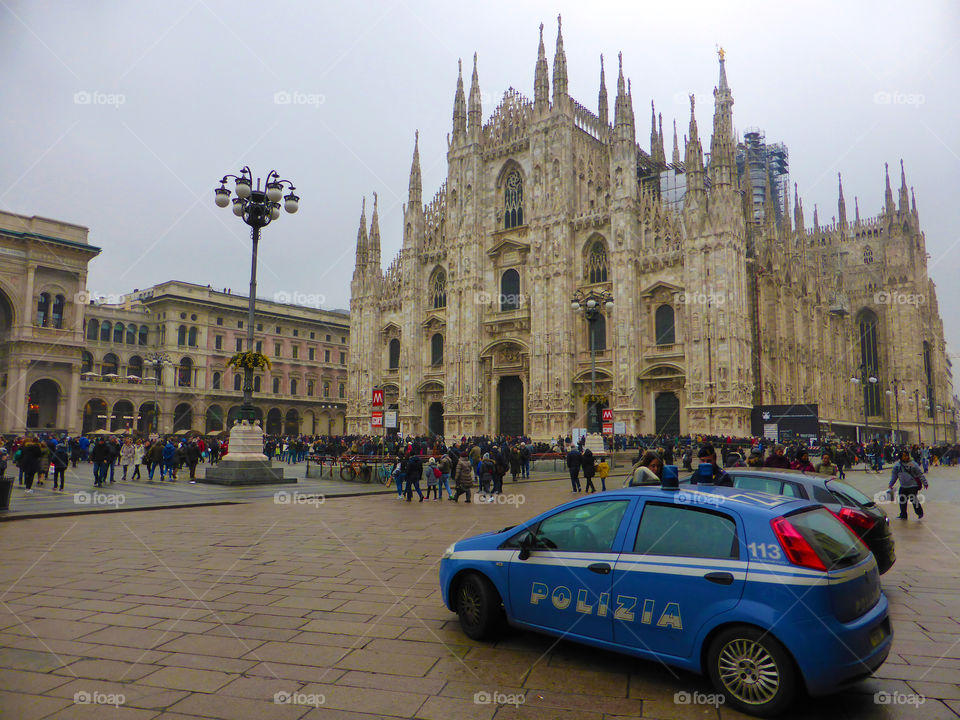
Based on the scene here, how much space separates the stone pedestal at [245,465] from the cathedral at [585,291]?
14656 millimetres

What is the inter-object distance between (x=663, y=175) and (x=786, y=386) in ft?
67.4

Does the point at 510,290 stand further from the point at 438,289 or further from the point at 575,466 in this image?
the point at 575,466

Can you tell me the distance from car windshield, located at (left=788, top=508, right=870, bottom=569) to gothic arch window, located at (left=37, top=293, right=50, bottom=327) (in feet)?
168

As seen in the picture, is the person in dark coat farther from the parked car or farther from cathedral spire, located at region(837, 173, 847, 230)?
cathedral spire, located at region(837, 173, 847, 230)

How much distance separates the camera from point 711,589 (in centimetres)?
369

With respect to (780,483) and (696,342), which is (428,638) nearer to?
(780,483)

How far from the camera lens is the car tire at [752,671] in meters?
3.42

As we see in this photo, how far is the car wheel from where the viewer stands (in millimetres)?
4699

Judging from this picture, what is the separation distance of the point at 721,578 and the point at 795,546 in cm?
46

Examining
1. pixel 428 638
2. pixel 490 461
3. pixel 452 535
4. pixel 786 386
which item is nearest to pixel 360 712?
pixel 428 638

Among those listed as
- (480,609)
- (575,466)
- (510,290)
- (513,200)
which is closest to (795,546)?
(480,609)

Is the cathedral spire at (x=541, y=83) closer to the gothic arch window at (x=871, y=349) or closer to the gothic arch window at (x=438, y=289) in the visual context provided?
the gothic arch window at (x=438, y=289)

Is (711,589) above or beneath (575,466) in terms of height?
above

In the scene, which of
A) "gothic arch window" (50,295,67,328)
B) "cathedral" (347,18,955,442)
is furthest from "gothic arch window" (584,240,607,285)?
"gothic arch window" (50,295,67,328)
